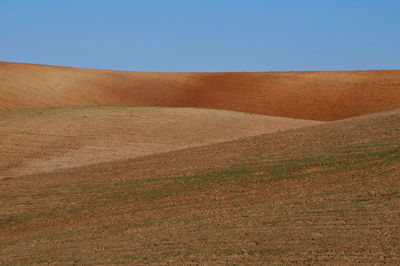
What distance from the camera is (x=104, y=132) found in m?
24.3

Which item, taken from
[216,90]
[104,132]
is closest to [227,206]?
[104,132]

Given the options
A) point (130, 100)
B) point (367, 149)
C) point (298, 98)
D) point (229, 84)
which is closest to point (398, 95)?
point (298, 98)

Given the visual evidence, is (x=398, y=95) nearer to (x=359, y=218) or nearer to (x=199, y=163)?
(x=199, y=163)

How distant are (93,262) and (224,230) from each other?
7.33 feet

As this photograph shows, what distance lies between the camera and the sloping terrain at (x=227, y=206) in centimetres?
830

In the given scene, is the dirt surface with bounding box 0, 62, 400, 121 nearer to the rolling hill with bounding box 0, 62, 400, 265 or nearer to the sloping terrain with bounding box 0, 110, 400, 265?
the rolling hill with bounding box 0, 62, 400, 265

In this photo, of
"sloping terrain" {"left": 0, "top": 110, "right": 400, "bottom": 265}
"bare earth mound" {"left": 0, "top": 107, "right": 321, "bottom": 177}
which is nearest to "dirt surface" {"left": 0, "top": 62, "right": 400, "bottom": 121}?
"bare earth mound" {"left": 0, "top": 107, "right": 321, "bottom": 177}

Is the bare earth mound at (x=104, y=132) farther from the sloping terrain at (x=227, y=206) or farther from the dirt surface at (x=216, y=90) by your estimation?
the dirt surface at (x=216, y=90)

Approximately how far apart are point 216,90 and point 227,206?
33039 millimetres

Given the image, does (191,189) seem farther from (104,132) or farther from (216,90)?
(216,90)

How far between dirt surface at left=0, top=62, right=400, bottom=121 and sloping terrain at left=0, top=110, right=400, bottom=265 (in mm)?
19271

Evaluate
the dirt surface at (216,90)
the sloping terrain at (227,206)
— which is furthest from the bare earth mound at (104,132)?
the dirt surface at (216,90)

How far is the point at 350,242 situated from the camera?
8031 mm

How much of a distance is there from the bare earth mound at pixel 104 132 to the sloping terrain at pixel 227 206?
8.07 ft
